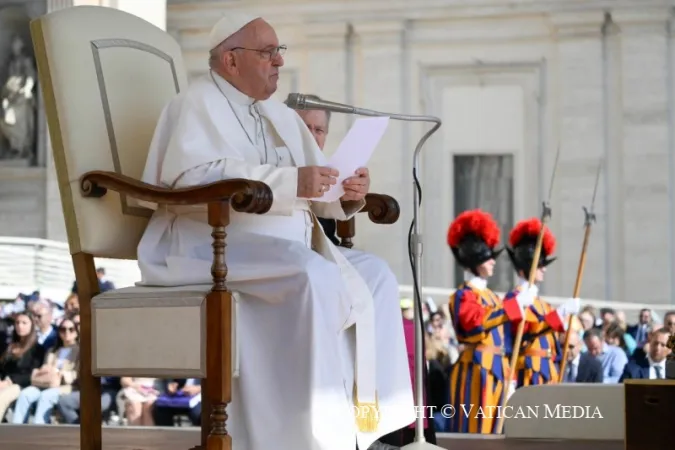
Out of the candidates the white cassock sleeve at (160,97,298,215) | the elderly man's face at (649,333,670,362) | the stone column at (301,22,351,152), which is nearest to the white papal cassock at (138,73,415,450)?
the white cassock sleeve at (160,97,298,215)

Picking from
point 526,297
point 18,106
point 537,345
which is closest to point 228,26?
point 526,297

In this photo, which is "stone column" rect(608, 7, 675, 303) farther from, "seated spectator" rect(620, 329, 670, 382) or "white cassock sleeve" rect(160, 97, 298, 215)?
"white cassock sleeve" rect(160, 97, 298, 215)

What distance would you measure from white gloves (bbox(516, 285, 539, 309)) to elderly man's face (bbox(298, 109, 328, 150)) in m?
3.06

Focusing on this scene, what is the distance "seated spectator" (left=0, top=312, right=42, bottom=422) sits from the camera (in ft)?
34.5

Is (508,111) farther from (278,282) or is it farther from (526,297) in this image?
(278,282)

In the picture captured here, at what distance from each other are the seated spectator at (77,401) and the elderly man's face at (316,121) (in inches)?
206

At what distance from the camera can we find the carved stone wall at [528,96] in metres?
11.8

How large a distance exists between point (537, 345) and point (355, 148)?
492 cm

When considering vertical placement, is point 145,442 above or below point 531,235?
below

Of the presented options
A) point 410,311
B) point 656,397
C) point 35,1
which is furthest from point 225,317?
point 35,1

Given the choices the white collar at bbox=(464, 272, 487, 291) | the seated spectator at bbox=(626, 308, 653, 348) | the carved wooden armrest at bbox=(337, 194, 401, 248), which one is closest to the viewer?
the carved wooden armrest at bbox=(337, 194, 401, 248)

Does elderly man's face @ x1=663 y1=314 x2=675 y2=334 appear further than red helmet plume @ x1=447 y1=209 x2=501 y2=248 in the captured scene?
Yes

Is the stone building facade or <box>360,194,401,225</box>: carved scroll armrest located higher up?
the stone building facade

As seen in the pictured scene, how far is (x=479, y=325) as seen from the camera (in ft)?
24.3
